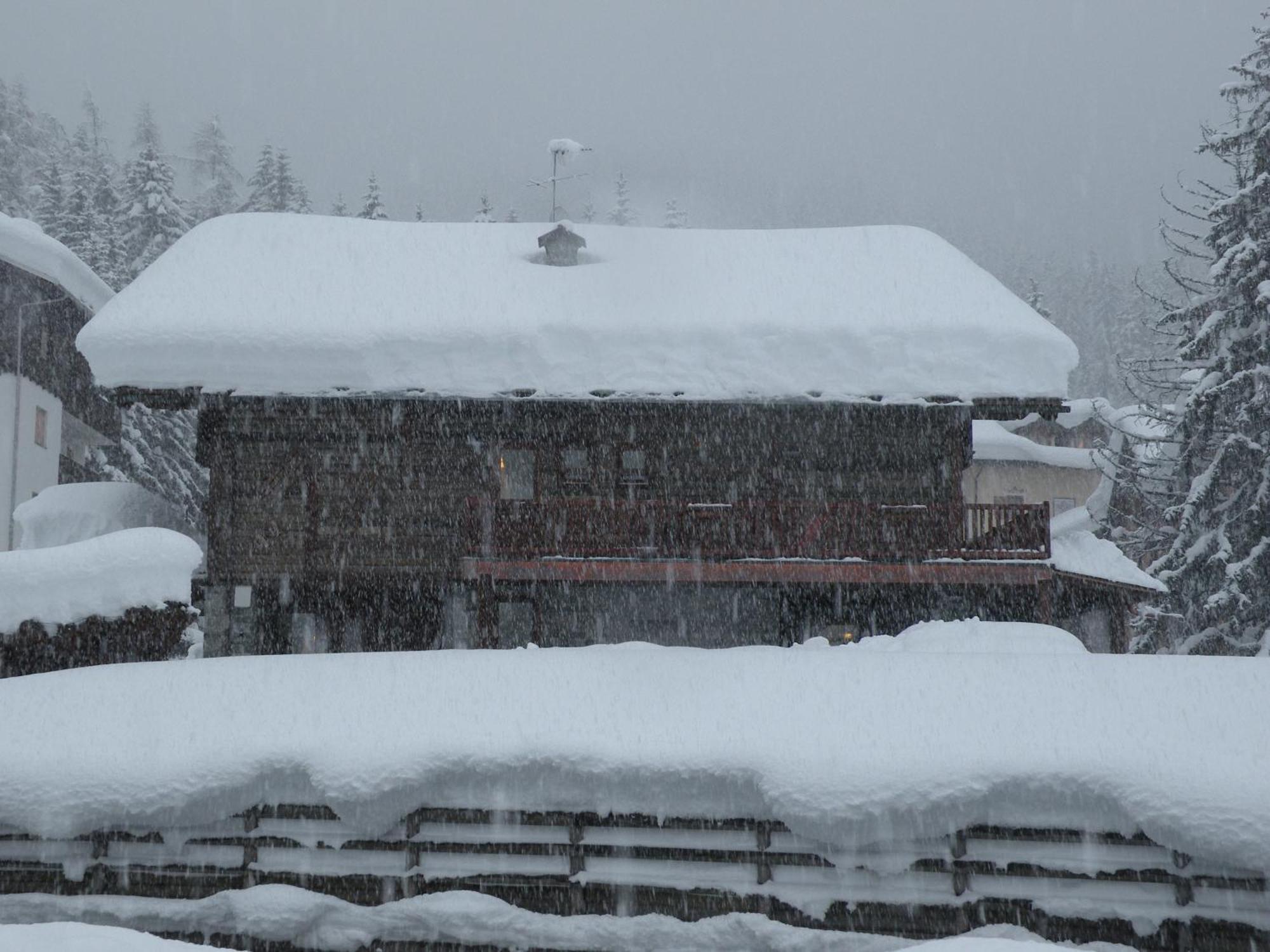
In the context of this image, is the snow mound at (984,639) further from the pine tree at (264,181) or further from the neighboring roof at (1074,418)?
the pine tree at (264,181)

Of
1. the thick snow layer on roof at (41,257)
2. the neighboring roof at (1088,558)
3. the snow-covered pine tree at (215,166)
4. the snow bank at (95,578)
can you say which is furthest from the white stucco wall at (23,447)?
the snow-covered pine tree at (215,166)

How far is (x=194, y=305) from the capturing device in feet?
51.4

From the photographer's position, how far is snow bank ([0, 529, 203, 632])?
937 centimetres

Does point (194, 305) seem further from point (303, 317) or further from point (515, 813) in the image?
point (515, 813)

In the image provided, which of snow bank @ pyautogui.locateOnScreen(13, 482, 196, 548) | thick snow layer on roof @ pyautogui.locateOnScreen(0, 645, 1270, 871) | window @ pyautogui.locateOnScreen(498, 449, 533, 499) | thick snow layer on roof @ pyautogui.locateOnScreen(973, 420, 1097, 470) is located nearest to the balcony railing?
window @ pyautogui.locateOnScreen(498, 449, 533, 499)

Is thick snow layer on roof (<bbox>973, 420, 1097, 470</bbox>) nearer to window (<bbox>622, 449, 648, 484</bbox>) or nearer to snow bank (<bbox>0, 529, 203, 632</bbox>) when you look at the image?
window (<bbox>622, 449, 648, 484</bbox>)

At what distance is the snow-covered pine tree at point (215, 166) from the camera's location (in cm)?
5956

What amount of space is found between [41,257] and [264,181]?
22485 millimetres

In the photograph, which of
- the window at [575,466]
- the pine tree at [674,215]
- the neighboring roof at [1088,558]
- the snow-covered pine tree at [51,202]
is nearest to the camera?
the window at [575,466]

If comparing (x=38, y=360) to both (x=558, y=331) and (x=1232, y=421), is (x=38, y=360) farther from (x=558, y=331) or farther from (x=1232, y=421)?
(x=1232, y=421)

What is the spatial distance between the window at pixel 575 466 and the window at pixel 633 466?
555mm

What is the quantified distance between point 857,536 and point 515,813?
8041 millimetres

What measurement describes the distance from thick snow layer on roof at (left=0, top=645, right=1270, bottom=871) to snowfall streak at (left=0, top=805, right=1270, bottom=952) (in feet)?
0.70

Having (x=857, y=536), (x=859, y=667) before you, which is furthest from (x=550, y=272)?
(x=859, y=667)
